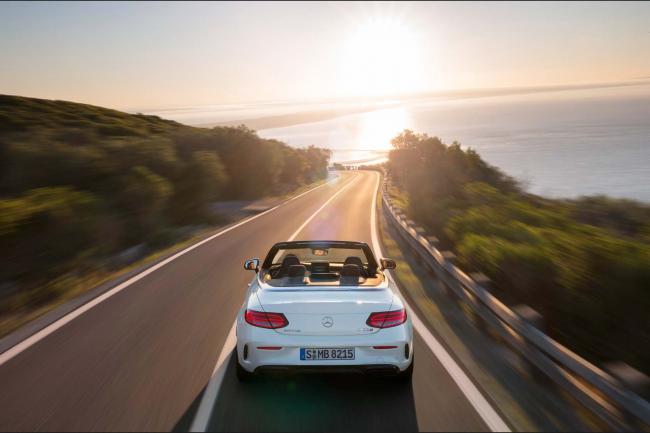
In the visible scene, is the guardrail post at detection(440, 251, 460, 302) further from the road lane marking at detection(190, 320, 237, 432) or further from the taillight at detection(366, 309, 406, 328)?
the taillight at detection(366, 309, 406, 328)

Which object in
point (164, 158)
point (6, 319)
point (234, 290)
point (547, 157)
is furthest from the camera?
point (547, 157)

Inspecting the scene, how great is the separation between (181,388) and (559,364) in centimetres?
357

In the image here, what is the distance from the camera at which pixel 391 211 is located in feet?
65.4

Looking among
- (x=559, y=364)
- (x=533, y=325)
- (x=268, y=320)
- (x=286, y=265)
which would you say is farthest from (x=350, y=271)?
(x=559, y=364)

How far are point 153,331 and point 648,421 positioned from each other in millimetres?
5819

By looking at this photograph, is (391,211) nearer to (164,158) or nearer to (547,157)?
(164,158)

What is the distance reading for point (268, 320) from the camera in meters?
5.05

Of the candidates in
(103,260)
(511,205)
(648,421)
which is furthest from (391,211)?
(648,421)

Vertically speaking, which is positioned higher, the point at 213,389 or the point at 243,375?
the point at 243,375

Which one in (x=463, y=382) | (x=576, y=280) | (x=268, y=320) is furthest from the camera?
(x=576, y=280)

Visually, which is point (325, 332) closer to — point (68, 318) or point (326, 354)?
point (326, 354)

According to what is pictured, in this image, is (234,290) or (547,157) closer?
(234,290)

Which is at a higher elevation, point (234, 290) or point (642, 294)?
point (642, 294)

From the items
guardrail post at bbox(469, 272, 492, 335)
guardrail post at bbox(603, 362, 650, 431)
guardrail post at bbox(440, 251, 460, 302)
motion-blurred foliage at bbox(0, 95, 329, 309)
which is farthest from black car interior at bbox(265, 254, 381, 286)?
motion-blurred foliage at bbox(0, 95, 329, 309)
